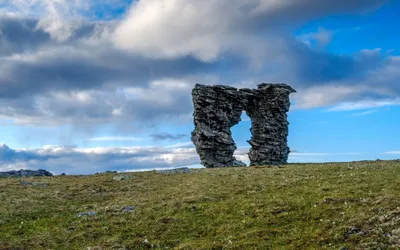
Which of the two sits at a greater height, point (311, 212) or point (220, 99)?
point (220, 99)

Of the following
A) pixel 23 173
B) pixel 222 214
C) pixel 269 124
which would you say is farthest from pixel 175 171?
pixel 222 214

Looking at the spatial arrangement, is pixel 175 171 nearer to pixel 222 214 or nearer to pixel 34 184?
pixel 34 184

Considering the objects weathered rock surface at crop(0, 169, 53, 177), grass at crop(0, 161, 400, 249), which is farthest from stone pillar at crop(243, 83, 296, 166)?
weathered rock surface at crop(0, 169, 53, 177)

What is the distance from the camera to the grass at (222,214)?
25.5m

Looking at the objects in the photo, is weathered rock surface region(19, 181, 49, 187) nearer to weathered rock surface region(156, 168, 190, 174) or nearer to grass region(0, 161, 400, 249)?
grass region(0, 161, 400, 249)

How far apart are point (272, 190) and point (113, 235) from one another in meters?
16.9

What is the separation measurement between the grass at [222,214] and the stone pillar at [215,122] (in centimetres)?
2977

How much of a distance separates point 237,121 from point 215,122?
5992 millimetres

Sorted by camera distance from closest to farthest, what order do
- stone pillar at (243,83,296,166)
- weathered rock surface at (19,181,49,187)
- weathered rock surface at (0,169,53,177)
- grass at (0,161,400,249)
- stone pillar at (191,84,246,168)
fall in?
grass at (0,161,400,249) → weathered rock surface at (19,181,49,187) → weathered rock surface at (0,169,53,177) → stone pillar at (191,84,246,168) → stone pillar at (243,83,296,166)

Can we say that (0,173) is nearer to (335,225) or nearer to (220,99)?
(220,99)

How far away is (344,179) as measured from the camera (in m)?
41.7

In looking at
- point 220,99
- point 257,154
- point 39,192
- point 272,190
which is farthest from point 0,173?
point 272,190

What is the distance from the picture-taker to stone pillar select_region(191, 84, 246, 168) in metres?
79.7

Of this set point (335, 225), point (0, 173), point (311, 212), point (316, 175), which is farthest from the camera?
point (0, 173)
